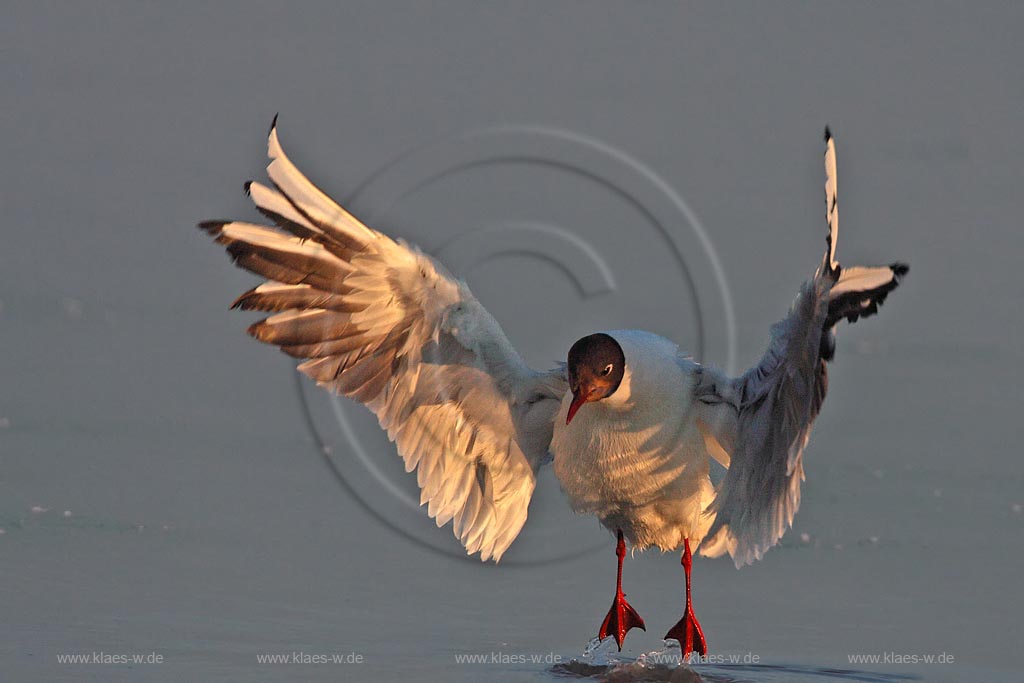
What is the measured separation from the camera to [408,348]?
8.66 meters

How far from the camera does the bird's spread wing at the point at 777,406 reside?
22.9 ft

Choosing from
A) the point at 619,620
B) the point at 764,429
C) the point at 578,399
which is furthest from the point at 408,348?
the point at 764,429

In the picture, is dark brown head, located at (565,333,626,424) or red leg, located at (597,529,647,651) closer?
dark brown head, located at (565,333,626,424)

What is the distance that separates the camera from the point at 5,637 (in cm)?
778

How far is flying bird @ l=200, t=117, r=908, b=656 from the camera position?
26.2ft

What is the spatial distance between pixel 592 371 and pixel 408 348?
1213mm

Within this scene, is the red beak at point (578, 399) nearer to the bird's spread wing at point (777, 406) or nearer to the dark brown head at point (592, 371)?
the dark brown head at point (592, 371)

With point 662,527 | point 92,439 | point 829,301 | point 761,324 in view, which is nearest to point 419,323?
point 662,527

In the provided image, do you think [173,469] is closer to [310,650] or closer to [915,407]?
[310,650]

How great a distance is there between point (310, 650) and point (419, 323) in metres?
1.72

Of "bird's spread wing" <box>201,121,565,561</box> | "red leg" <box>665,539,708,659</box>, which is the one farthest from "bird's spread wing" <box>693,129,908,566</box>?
"bird's spread wing" <box>201,121,565,561</box>

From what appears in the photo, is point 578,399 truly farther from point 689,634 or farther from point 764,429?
point 689,634

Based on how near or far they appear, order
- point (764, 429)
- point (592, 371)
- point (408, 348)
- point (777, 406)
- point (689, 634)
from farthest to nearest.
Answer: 1. point (408, 348)
2. point (689, 634)
3. point (764, 429)
4. point (777, 406)
5. point (592, 371)

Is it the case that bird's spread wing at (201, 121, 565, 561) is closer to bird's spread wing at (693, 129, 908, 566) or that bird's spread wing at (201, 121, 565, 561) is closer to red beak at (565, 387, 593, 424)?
red beak at (565, 387, 593, 424)
